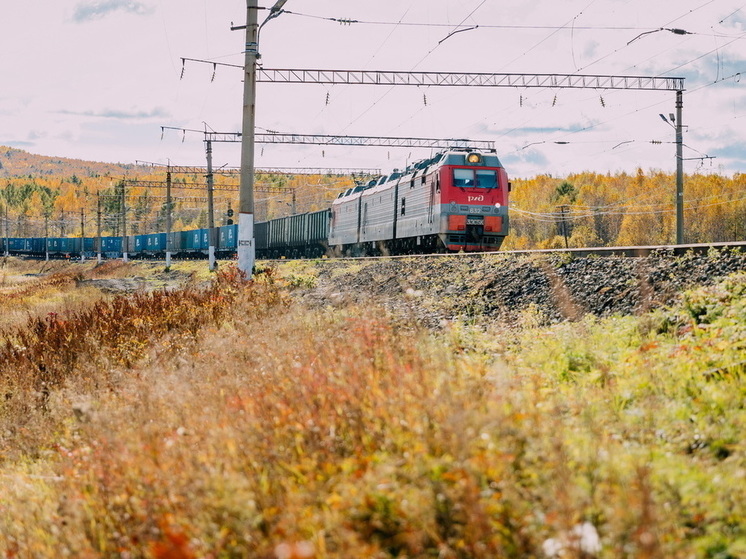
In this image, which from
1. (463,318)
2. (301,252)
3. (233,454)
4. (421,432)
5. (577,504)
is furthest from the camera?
(301,252)

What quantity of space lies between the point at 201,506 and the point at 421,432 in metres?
1.14

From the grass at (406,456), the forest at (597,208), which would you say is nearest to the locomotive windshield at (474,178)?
the grass at (406,456)

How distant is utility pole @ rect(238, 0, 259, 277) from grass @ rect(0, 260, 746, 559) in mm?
8338

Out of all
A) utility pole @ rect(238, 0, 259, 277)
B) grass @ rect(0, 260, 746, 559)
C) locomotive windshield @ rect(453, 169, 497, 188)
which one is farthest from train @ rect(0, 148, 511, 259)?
grass @ rect(0, 260, 746, 559)

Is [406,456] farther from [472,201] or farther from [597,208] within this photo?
[597,208]

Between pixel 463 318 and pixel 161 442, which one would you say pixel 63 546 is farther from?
pixel 463 318

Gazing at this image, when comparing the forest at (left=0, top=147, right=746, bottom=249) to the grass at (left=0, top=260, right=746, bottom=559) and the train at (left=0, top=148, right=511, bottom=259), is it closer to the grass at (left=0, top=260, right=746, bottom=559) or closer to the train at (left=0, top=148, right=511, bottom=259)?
the train at (left=0, top=148, right=511, bottom=259)

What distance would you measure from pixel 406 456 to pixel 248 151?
12.7m

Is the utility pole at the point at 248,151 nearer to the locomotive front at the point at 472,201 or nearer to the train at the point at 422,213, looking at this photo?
the train at the point at 422,213

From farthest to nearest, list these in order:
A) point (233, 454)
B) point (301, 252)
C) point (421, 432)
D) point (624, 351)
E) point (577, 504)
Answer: point (301, 252)
point (624, 351)
point (233, 454)
point (421, 432)
point (577, 504)

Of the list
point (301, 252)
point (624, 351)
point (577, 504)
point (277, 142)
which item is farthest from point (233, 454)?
point (301, 252)

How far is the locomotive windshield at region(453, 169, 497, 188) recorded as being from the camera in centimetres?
2077

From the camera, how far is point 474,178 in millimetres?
21141

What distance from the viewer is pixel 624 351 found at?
628 centimetres
